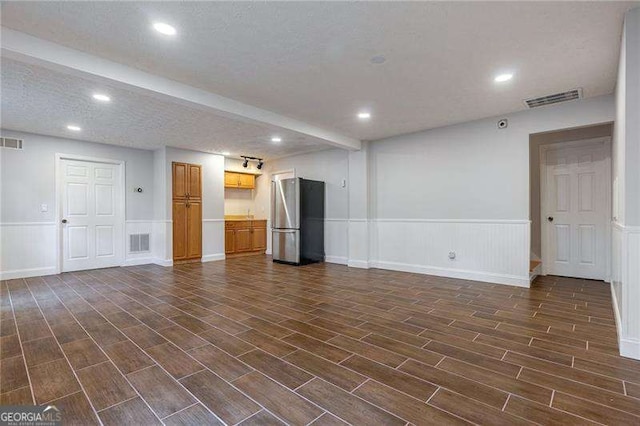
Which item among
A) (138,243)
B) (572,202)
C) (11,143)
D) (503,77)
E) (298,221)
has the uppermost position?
(503,77)

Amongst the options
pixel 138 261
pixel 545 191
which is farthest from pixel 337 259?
pixel 138 261

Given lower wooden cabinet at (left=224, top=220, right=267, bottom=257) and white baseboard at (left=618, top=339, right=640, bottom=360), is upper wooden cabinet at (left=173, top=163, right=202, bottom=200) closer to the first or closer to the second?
lower wooden cabinet at (left=224, top=220, right=267, bottom=257)

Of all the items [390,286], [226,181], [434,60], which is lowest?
[390,286]

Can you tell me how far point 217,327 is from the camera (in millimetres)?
2824

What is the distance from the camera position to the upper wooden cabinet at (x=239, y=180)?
25.8 feet

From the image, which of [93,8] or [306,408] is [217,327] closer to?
[306,408]

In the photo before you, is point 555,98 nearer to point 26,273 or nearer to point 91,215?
point 91,215

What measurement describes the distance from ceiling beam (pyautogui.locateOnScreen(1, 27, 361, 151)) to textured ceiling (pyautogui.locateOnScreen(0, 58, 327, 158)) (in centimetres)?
19

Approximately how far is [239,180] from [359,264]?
4007 mm

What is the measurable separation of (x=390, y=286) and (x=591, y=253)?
10.6 ft

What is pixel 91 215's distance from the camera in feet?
19.4

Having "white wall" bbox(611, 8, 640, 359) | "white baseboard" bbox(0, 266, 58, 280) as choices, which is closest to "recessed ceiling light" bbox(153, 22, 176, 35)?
"white wall" bbox(611, 8, 640, 359)

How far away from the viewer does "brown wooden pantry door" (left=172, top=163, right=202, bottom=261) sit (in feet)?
21.1

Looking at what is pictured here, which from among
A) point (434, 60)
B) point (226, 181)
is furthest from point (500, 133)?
point (226, 181)
